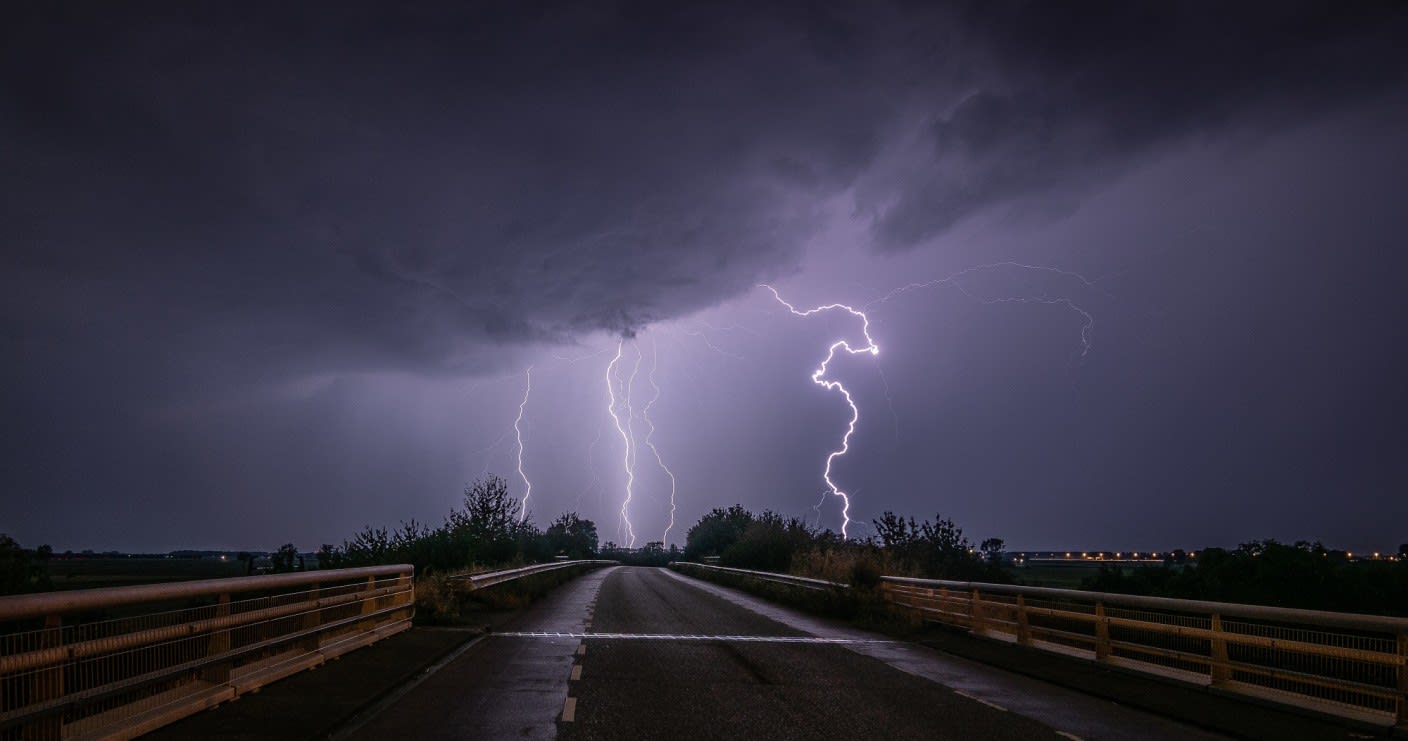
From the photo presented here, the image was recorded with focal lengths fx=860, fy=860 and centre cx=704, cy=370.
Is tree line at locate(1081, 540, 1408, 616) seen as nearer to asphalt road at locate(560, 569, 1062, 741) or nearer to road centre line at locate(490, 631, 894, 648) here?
road centre line at locate(490, 631, 894, 648)

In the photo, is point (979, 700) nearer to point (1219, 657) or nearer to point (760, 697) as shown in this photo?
point (760, 697)

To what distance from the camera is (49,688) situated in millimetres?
5875

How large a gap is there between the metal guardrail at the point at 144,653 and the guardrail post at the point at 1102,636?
426 inches

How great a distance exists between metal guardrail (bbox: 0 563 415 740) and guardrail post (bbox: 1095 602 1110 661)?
35.5 ft

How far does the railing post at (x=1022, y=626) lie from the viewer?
15148 millimetres

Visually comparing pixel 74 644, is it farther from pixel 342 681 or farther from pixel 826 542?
pixel 826 542

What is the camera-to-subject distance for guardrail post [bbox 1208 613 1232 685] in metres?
10.4

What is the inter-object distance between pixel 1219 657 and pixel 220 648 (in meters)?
11.2

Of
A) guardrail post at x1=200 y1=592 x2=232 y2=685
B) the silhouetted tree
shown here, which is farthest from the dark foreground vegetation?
guardrail post at x1=200 y1=592 x2=232 y2=685

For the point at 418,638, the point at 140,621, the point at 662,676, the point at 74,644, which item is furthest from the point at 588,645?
the point at 74,644

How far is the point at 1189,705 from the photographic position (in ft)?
32.7

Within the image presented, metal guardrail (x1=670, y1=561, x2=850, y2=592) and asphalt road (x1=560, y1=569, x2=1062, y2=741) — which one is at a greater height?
asphalt road (x1=560, y1=569, x2=1062, y2=741)

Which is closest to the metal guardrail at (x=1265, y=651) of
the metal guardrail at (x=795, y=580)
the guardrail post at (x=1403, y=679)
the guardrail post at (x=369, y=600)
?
the guardrail post at (x=1403, y=679)

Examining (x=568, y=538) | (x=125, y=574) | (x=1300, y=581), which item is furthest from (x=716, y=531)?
(x=125, y=574)
